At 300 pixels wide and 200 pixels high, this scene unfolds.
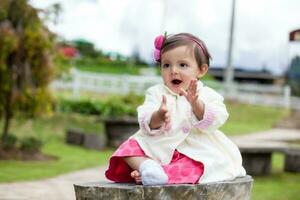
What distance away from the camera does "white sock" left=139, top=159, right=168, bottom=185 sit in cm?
366

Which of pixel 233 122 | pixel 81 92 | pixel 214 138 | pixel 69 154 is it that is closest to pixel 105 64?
pixel 81 92

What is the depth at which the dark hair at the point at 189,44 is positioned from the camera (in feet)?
12.8

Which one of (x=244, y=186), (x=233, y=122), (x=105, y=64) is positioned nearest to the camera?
(x=244, y=186)

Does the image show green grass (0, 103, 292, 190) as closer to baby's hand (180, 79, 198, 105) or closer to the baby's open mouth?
the baby's open mouth

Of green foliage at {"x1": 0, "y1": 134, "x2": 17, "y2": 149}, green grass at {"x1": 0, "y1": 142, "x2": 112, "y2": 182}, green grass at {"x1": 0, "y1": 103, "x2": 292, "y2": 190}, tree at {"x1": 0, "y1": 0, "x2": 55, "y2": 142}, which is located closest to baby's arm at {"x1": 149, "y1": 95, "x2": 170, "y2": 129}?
green grass at {"x1": 0, "y1": 103, "x2": 292, "y2": 190}

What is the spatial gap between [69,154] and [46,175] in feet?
10.8

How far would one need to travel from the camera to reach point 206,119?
149 inches

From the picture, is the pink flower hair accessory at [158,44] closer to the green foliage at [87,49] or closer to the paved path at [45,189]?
the paved path at [45,189]

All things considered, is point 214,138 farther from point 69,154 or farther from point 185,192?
point 69,154

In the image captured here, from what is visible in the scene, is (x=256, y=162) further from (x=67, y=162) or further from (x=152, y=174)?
(x=152, y=174)

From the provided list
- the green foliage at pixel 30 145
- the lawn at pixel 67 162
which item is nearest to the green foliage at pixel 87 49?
the lawn at pixel 67 162

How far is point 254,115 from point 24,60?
1945 cm

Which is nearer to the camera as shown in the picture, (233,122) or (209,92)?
(209,92)

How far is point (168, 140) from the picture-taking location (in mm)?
3824
